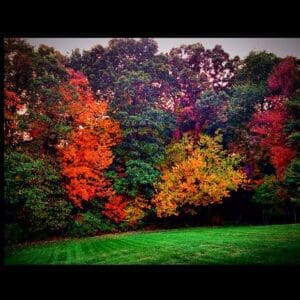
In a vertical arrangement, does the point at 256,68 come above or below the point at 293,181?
above

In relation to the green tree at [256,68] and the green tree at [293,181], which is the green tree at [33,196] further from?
the green tree at [256,68]

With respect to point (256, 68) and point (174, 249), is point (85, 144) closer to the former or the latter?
point (174, 249)

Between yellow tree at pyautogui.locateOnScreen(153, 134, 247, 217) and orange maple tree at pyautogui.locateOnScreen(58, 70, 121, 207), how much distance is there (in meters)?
1.95

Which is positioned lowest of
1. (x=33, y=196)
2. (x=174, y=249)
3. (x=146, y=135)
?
(x=174, y=249)

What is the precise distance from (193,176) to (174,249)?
3878 mm

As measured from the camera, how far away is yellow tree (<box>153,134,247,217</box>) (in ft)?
44.7

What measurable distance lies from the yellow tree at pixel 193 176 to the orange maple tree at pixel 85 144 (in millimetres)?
1950

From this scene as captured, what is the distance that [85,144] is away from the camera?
1284cm

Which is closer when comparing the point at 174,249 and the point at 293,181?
the point at 174,249

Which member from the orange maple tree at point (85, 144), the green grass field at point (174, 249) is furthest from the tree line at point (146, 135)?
the green grass field at point (174, 249)

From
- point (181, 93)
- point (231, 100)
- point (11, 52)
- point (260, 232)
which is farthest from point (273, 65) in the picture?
point (11, 52)

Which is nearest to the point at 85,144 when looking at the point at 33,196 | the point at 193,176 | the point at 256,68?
the point at 33,196
